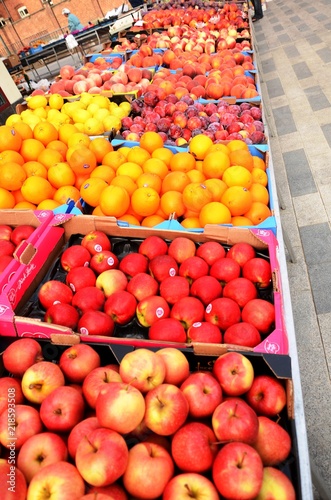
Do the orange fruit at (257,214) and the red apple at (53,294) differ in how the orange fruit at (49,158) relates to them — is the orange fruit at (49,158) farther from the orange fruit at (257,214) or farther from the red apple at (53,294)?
the orange fruit at (257,214)

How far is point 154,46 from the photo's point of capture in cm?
606

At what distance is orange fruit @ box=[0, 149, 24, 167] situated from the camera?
8.23ft

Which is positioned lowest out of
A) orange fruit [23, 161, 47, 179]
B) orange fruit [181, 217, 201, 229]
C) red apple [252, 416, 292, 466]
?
red apple [252, 416, 292, 466]

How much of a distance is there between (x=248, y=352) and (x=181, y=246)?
0.79 meters

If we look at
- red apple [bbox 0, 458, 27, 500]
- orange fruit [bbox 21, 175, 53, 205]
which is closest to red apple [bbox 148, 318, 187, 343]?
red apple [bbox 0, 458, 27, 500]

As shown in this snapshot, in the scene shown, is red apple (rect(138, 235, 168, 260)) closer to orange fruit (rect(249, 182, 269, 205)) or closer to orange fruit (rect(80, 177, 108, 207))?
orange fruit (rect(80, 177, 108, 207))

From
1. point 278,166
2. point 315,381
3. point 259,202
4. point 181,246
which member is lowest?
point 315,381

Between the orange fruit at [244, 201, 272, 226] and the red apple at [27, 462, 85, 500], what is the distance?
1.77 metres

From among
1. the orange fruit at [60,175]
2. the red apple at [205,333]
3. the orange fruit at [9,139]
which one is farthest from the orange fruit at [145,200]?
the orange fruit at [9,139]

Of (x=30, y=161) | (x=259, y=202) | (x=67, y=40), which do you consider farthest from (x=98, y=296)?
(x=67, y=40)

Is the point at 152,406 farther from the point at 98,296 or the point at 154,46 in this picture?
the point at 154,46

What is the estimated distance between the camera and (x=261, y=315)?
1562mm

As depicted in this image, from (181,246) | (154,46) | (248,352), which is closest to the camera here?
(248,352)

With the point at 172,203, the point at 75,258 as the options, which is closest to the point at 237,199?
the point at 172,203
